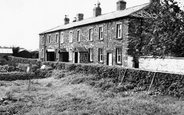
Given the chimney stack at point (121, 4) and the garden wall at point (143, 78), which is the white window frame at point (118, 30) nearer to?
the chimney stack at point (121, 4)

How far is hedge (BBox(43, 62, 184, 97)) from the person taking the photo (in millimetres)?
10500

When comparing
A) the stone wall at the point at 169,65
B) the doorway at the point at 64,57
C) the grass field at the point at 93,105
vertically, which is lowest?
the grass field at the point at 93,105

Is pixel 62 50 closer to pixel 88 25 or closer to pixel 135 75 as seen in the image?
pixel 88 25

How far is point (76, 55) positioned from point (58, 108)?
22.0m

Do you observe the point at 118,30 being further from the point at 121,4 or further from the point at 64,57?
the point at 64,57

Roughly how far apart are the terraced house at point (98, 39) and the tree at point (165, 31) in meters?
7.58

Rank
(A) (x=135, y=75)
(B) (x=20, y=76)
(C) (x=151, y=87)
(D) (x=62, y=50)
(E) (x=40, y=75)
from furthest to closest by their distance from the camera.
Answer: (D) (x=62, y=50) < (E) (x=40, y=75) < (B) (x=20, y=76) < (A) (x=135, y=75) < (C) (x=151, y=87)

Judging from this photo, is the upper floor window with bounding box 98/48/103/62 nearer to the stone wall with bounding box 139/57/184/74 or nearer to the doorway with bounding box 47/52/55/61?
the stone wall with bounding box 139/57/184/74

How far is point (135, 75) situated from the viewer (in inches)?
518

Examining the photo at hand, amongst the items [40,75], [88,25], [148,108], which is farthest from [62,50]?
[148,108]

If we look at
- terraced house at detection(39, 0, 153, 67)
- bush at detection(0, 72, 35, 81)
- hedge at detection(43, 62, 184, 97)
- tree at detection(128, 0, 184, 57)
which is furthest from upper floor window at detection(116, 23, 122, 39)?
tree at detection(128, 0, 184, 57)

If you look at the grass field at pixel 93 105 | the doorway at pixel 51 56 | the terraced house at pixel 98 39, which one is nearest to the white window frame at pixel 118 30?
the terraced house at pixel 98 39

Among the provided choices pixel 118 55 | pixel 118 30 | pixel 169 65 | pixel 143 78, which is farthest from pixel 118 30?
pixel 143 78

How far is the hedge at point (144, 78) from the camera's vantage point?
1050cm
